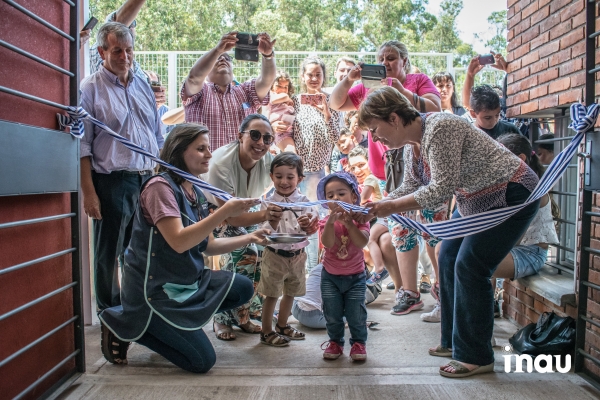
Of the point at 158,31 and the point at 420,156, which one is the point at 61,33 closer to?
the point at 420,156

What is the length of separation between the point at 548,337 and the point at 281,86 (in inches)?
145

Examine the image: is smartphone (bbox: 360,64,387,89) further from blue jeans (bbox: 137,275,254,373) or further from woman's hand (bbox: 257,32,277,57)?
blue jeans (bbox: 137,275,254,373)

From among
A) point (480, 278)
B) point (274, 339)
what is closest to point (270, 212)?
point (274, 339)

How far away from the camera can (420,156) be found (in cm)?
329

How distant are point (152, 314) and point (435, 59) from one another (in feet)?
20.8

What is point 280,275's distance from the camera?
155 inches

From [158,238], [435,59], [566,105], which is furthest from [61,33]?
[435,59]

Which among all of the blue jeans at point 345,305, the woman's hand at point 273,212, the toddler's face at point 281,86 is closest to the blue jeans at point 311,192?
the toddler's face at point 281,86

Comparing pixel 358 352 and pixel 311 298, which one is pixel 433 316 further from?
pixel 358 352

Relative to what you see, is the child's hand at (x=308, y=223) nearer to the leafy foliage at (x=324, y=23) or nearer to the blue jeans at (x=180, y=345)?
the blue jeans at (x=180, y=345)

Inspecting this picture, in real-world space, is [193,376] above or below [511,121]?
below

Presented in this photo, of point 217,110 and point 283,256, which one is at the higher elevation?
point 217,110

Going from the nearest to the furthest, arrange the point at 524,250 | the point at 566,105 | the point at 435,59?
1. the point at 566,105
2. the point at 524,250
3. the point at 435,59

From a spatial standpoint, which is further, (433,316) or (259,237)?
(433,316)
